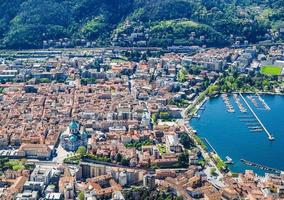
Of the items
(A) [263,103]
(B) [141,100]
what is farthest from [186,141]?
(A) [263,103]

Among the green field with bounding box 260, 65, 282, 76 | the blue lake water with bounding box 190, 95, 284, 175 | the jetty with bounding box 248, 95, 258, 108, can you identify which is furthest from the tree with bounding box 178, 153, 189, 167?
the green field with bounding box 260, 65, 282, 76

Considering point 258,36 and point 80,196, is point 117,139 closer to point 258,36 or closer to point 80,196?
point 80,196

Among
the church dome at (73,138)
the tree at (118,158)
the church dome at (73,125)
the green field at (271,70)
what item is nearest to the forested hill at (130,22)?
the green field at (271,70)

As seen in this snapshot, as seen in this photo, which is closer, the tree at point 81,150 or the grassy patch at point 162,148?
the tree at point 81,150

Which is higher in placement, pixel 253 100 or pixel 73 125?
pixel 73 125

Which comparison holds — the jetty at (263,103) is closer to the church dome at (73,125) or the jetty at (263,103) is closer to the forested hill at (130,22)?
the church dome at (73,125)

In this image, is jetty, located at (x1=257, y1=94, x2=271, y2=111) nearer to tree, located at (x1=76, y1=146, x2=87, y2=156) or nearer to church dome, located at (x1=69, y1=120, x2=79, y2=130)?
church dome, located at (x1=69, y1=120, x2=79, y2=130)

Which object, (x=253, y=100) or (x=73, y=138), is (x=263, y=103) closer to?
(x=253, y=100)
